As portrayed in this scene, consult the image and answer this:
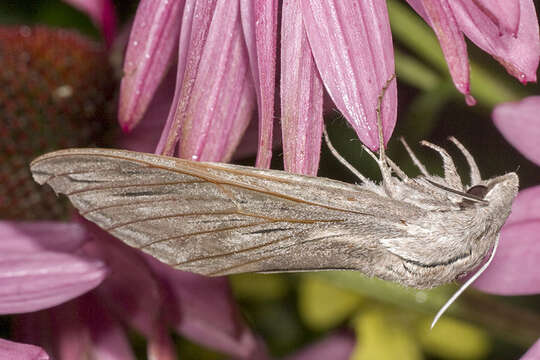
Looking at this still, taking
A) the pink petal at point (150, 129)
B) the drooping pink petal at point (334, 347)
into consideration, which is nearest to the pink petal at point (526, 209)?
the drooping pink petal at point (334, 347)

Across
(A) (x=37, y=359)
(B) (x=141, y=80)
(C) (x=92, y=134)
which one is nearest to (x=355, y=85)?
(B) (x=141, y=80)

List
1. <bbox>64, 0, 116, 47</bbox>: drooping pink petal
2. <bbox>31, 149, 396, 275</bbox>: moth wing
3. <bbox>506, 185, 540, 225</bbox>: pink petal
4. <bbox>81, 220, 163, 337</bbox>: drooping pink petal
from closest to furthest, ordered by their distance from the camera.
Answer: <bbox>31, 149, 396, 275</bbox>: moth wing → <bbox>506, 185, 540, 225</bbox>: pink petal → <bbox>81, 220, 163, 337</bbox>: drooping pink petal → <bbox>64, 0, 116, 47</bbox>: drooping pink petal

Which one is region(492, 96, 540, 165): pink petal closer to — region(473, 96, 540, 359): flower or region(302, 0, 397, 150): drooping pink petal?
region(473, 96, 540, 359): flower

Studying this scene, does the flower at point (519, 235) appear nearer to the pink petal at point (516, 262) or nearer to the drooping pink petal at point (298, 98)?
the pink petal at point (516, 262)

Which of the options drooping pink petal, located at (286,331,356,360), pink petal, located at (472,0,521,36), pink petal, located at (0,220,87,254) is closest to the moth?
pink petal, located at (472,0,521,36)

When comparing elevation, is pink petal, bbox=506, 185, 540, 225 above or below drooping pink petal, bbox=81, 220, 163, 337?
above

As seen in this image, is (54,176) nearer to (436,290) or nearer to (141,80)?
(141,80)
